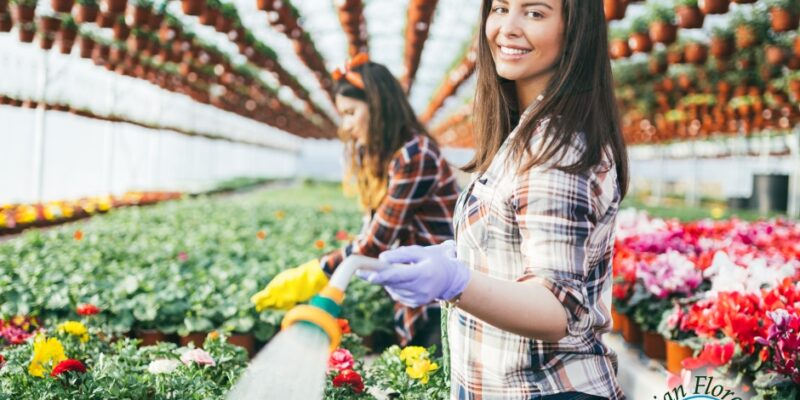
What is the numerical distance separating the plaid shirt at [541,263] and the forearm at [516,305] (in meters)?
0.01

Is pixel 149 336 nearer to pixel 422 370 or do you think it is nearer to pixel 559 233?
pixel 422 370

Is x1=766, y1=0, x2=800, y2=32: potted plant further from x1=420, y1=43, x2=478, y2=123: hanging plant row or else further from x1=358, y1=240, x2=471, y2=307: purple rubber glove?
x1=358, y1=240, x2=471, y2=307: purple rubber glove

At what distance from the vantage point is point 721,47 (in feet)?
20.5

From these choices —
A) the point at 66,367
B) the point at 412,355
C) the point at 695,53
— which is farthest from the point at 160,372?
the point at 695,53

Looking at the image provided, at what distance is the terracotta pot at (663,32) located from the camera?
5.61 metres

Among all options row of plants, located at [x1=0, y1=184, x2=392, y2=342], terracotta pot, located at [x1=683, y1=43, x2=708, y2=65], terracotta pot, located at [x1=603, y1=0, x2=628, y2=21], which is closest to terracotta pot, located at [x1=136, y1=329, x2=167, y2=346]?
row of plants, located at [x1=0, y1=184, x2=392, y2=342]

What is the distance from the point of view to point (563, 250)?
878 millimetres

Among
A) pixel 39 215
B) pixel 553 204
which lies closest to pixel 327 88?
pixel 39 215

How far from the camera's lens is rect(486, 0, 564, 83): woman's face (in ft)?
3.35

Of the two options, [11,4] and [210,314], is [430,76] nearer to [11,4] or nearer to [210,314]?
[11,4]

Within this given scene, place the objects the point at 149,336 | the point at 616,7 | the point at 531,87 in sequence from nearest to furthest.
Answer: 1. the point at 531,87
2. the point at 149,336
3. the point at 616,7

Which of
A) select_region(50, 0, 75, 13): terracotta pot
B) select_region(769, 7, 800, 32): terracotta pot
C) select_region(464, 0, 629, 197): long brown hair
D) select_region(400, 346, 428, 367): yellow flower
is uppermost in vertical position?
select_region(769, 7, 800, 32): terracotta pot

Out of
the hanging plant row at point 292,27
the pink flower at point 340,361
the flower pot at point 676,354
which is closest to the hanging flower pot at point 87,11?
the hanging plant row at point 292,27

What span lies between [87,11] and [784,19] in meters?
5.55
